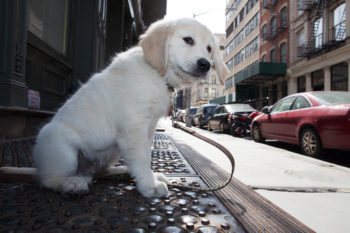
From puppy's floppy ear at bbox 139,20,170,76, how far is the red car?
4.20 m

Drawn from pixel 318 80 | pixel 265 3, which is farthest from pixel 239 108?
pixel 265 3

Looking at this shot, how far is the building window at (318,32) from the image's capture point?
58.0 ft

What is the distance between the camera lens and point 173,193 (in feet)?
5.24

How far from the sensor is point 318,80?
1847 centimetres

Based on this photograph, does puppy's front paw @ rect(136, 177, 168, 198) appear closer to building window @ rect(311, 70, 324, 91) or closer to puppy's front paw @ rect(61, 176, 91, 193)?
puppy's front paw @ rect(61, 176, 91, 193)

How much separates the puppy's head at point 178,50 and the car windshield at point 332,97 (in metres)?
4.65

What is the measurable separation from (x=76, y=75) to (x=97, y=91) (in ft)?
15.1

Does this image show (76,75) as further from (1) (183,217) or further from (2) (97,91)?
(1) (183,217)

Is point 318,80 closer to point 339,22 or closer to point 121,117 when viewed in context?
point 339,22

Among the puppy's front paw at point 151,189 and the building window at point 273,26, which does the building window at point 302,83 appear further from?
the puppy's front paw at point 151,189

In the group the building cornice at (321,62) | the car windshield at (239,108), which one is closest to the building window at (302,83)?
the building cornice at (321,62)

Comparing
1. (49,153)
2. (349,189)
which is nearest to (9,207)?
(49,153)

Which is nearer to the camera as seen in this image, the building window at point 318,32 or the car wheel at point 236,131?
the car wheel at point 236,131

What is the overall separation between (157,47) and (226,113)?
10767 mm
